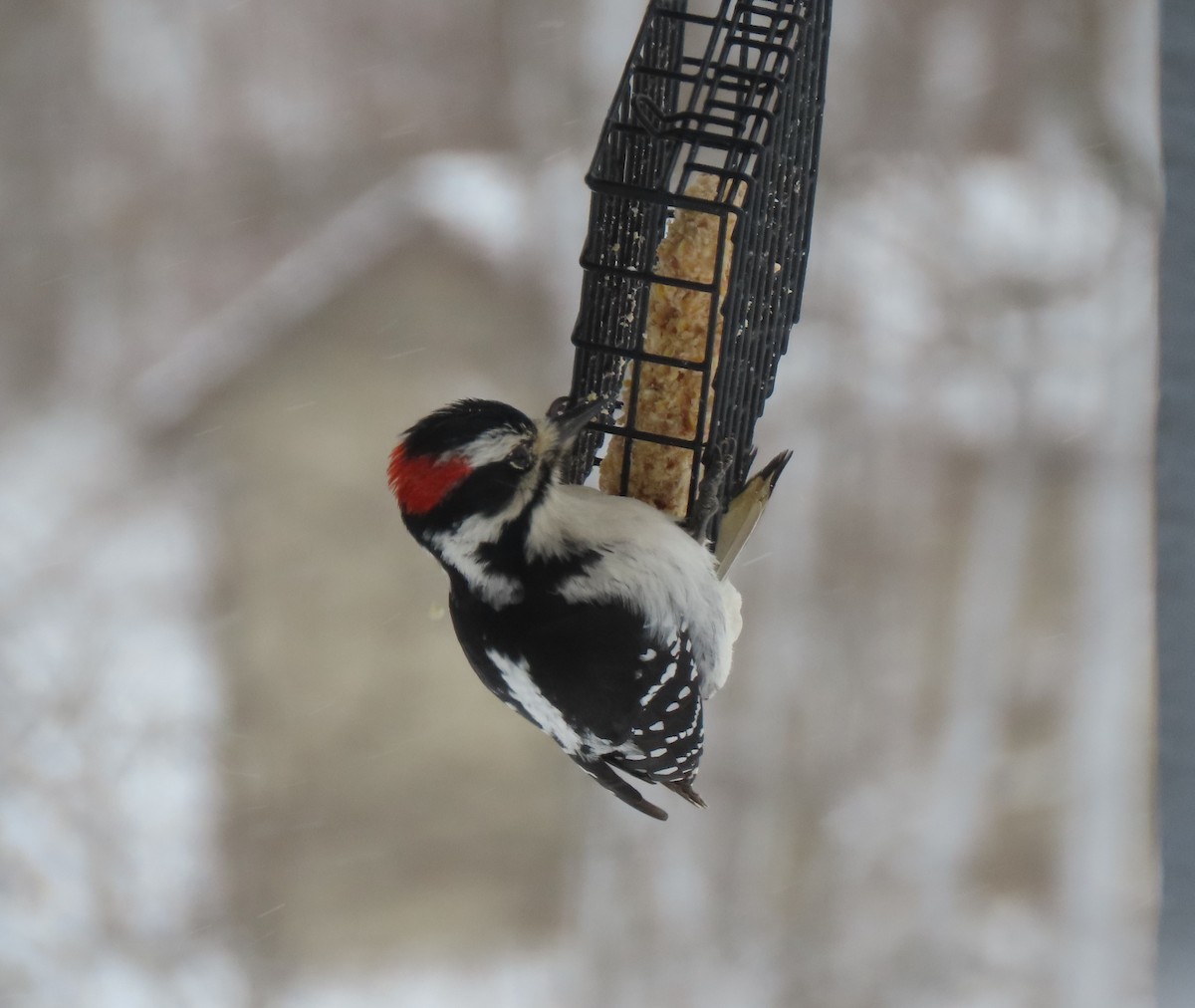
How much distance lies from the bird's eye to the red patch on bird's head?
2.6 inches

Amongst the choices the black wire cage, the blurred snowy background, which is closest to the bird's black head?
the black wire cage

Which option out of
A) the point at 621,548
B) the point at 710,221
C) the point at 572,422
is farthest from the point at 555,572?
the point at 710,221

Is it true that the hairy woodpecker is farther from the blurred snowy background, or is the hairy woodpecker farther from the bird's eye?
the blurred snowy background

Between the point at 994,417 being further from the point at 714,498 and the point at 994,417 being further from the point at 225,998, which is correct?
the point at 225,998

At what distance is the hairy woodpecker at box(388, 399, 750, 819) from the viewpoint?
1610 mm

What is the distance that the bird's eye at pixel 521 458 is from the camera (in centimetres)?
163

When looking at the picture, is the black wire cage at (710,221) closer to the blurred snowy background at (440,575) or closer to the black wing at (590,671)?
the black wing at (590,671)

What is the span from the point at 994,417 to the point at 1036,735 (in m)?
1.14

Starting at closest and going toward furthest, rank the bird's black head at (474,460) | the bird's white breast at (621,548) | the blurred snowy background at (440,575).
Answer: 1. the bird's black head at (474,460)
2. the bird's white breast at (621,548)
3. the blurred snowy background at (440,575)

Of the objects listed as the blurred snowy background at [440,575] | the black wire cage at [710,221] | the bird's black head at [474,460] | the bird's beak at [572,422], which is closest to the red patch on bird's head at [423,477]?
the bird's black head at [474,460]

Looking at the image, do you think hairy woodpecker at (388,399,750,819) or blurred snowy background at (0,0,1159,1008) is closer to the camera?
hairy woodpecker at (388,399,750,819)

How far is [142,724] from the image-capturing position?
3246 mm

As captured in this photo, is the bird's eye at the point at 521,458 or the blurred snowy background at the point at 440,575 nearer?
the bird's eye at the point at 521,458

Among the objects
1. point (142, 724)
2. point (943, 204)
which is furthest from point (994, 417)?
point (142, 724)
